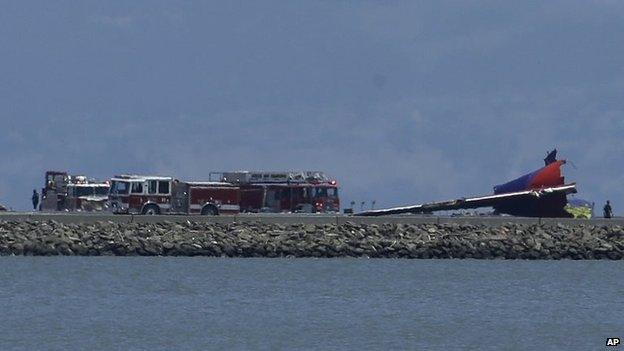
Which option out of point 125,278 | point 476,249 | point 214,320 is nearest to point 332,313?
point 214,320

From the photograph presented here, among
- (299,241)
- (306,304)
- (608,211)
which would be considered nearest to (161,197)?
(299,241)

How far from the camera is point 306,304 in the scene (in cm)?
5378

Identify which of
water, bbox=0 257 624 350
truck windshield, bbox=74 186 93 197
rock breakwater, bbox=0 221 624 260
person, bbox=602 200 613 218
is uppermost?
truck windshield, bbox=74 186 93 197

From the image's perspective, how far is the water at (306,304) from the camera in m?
45.9

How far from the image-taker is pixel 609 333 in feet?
157

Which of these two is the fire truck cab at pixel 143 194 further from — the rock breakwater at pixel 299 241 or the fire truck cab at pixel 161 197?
the rock breakwater at pixel 299 241

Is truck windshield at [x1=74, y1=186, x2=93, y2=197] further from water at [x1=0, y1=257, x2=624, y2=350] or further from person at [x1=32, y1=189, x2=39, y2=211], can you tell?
water at [x1=0, y1=257, x2=624, y2=350]

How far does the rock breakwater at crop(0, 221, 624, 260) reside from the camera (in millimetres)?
67625

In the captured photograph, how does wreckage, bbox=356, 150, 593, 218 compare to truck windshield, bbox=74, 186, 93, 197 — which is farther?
truck windshield, bbox=74, 186, 93, 197

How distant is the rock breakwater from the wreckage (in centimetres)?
875

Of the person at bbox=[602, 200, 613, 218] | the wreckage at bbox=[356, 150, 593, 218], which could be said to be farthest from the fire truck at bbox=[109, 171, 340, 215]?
the person at bbox=[602, 200, 613, 218]

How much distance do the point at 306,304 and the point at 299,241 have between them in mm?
14579

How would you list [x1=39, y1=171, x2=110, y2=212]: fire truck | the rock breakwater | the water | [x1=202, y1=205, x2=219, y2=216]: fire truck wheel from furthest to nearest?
[x1=39, y1=171, x2=110, y2=212]: fire truck < [x1=202, y1=205, x2=219, y2=216]: fire truck wheel < the rock breakwater < the water

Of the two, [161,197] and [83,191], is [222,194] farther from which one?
[83,191]
